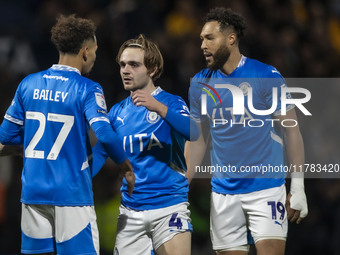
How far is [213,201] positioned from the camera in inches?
215

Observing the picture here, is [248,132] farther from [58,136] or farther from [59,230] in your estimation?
[59,230]

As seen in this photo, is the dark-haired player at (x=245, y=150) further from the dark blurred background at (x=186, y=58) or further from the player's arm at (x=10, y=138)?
the dark blurred background at (x=186, y=58)

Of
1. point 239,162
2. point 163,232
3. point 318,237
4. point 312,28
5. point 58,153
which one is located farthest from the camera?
point 312,28

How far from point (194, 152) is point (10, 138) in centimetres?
152

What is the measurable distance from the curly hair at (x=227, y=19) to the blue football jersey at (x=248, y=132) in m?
0.31

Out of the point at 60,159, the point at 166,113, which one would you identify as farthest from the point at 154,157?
the point at 60,159

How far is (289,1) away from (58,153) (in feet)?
24.6

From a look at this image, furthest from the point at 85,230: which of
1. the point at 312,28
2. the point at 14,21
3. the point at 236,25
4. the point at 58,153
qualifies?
the point at 312,28

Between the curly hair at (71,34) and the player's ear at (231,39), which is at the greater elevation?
the player's ear at (231,39)

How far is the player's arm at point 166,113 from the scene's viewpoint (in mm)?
4801

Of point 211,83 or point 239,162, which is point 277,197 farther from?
point 211,83

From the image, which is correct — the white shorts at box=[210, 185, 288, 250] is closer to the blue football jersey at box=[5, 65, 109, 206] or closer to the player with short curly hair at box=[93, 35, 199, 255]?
the player with short curly hair at box=[93, 35, 199, 255]

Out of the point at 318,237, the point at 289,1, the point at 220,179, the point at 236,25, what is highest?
the point at 289,1

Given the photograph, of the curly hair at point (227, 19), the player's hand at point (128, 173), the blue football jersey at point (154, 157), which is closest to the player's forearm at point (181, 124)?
the blue football jersey at point (154, 157)
